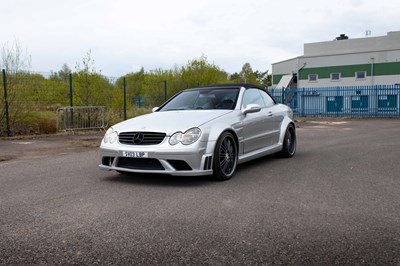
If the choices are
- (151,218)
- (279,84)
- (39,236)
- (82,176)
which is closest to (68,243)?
(39,236)

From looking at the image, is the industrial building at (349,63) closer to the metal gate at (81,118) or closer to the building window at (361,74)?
the building window at (361,74)

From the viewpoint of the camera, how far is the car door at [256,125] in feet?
22.9

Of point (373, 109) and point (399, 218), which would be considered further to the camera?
point (373, 109)

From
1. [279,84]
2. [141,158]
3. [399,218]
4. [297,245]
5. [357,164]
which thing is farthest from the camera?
[279,84]

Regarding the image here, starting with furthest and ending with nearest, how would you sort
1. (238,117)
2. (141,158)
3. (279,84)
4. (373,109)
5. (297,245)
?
(279,84)
(373,109)
(238,117)
(141,158)
(297,245)

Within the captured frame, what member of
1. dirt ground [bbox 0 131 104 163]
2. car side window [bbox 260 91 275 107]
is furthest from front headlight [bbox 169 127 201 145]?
dirt ground [bbox 0 131 104 163]

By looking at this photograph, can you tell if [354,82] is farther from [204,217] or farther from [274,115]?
[204,217]

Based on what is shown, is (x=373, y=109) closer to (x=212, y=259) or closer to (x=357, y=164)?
(x=357, y=164)

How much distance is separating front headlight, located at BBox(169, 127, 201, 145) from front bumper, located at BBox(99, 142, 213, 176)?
0.27ft

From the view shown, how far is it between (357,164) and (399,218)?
3.56 m

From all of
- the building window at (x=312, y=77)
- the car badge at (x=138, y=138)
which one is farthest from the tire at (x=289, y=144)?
the building window at (x=312, y=77)

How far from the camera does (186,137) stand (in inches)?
230

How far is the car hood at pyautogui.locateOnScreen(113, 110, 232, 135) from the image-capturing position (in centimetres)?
598

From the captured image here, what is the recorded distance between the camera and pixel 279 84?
43.7m
